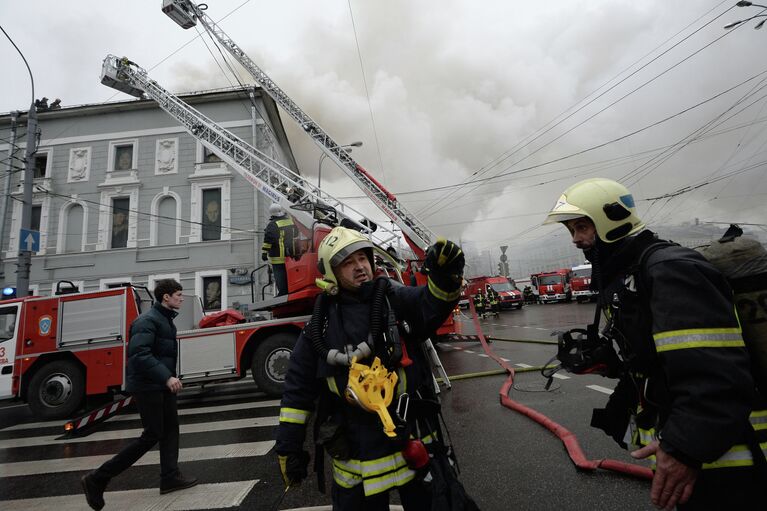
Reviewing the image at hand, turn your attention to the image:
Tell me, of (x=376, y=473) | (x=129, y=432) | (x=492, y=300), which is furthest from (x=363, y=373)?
(x=492, y=300)

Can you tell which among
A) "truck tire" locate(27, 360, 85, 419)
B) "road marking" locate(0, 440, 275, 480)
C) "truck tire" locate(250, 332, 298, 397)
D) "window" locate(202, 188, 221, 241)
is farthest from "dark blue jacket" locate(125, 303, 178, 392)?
"window" locate(202, 188, 221, 241)

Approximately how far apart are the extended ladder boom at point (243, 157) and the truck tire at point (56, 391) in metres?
4.84

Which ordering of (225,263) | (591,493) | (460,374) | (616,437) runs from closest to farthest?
(616,437) → (591,493) → (460,374) → (225,263)

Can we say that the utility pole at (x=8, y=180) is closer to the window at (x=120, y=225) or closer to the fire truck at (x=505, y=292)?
the window at (x=120, y=225)

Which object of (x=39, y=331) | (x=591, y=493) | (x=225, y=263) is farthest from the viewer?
(x=225, y=263)

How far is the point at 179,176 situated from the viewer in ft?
67.4

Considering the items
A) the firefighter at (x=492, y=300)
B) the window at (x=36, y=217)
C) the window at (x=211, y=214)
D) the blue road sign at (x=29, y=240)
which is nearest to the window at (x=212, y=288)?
the window at (x=211, y=214)

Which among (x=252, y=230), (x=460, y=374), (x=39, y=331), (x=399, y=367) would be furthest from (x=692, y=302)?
(x=252, y=230)

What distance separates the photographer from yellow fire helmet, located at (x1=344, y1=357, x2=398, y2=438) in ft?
5.66

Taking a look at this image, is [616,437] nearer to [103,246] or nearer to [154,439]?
[154,439]

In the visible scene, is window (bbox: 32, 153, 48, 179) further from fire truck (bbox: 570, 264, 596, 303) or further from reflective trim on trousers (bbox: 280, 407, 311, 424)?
fire truck (bbox: 570, 264, 596, 303)

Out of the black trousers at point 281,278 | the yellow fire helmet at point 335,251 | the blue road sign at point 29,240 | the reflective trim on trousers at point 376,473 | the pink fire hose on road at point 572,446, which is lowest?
the pink fire hose on road at point 572,446

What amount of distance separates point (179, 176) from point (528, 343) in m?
18.9

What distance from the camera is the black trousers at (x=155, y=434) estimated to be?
11.1 ft
